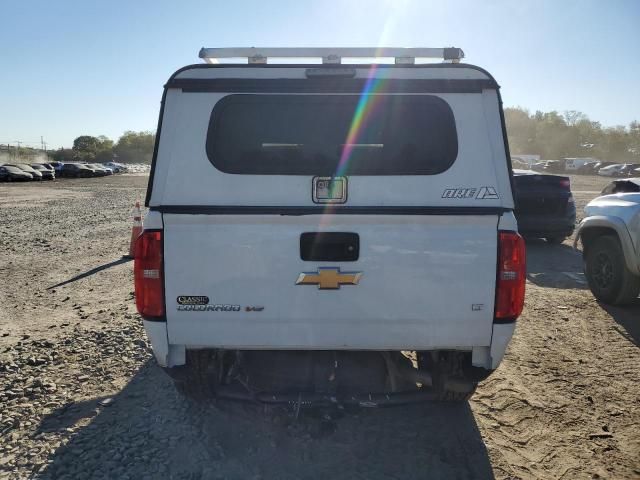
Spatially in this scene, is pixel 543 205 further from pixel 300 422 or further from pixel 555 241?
pixel 300 422

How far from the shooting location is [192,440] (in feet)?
10.0

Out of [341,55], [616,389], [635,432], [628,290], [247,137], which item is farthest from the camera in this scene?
[628,290]

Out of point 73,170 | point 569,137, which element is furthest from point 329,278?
point 569,137

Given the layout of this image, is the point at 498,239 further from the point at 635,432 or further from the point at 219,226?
the point at 635,432

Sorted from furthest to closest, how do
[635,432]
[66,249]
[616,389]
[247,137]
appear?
[66,249], [616,389], [635,432], [247,137]

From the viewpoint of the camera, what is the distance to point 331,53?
3.04 m

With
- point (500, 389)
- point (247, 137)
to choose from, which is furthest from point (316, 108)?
point (500, 389)

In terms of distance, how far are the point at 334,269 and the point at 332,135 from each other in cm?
82

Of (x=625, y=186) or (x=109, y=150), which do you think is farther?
(x=109, y=150)

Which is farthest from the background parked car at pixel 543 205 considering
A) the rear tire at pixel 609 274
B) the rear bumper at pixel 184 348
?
the rear bumper at pixel 184 348

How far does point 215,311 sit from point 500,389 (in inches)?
103

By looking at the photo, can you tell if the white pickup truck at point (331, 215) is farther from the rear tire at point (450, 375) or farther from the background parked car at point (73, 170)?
the background parked car at point (73, 170)

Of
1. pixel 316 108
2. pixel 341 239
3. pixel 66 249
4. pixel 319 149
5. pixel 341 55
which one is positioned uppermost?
pixel 341 55

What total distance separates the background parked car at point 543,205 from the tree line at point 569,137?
8300 cm
